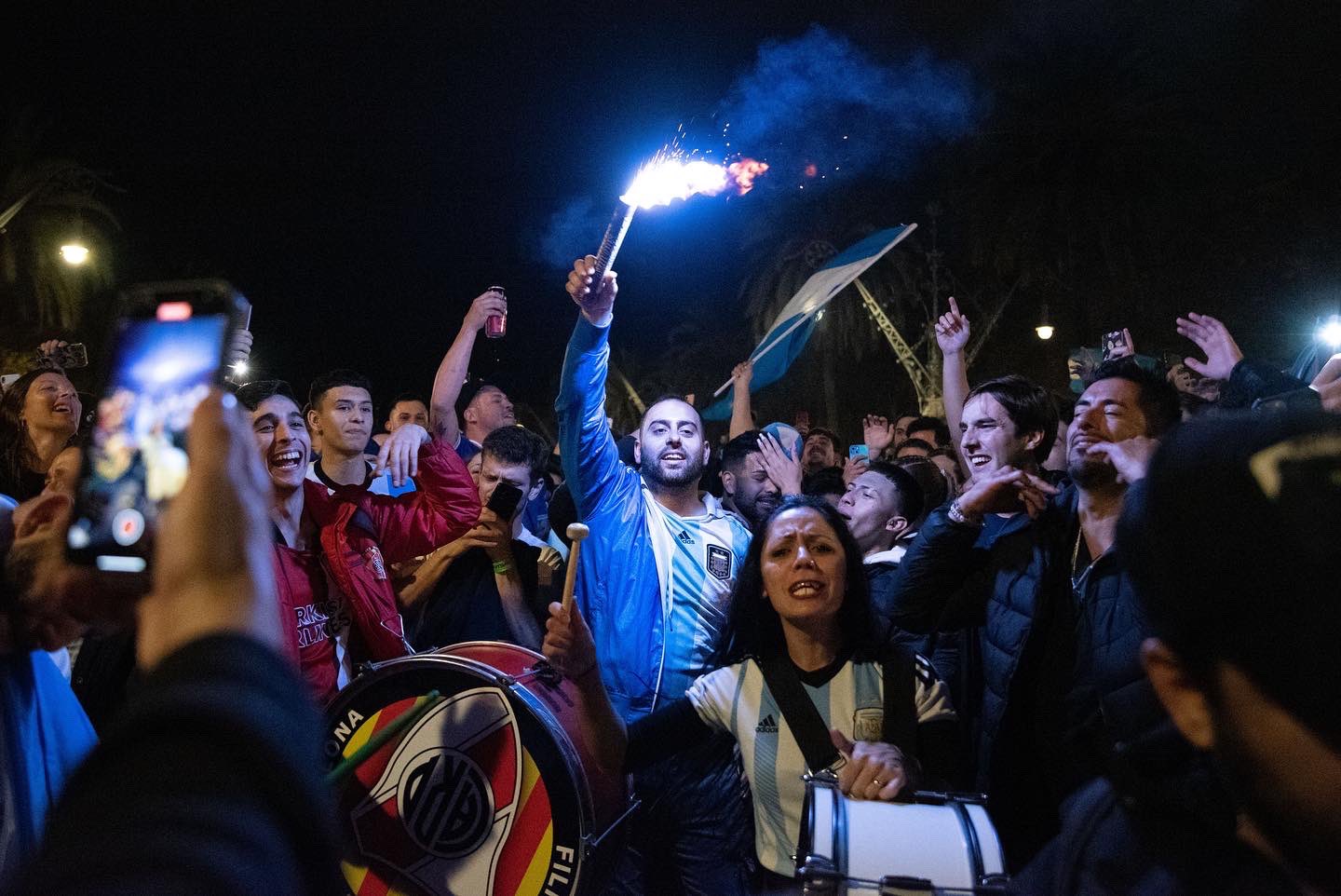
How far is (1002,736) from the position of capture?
3.66 metres

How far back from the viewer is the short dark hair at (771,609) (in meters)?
3.53

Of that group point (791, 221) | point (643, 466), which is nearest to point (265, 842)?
point (643, 466)

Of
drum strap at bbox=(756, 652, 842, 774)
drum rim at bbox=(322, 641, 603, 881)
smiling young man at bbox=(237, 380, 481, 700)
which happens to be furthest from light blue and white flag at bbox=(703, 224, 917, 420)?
drum rim at bbox=(322, 641, 603, 881)

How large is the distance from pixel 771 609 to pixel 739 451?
3220 millimetres

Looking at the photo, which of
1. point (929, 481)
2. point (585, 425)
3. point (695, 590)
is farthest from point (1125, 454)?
point (929, 481)

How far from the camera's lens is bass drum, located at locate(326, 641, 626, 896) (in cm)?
348

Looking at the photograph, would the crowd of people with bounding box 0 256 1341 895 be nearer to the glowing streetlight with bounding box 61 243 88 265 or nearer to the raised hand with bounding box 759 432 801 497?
the raised hand with bounding box 759 432 801 497

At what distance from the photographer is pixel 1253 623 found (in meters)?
1.02

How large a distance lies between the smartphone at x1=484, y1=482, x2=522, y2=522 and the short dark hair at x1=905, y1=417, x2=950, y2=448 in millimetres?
5019

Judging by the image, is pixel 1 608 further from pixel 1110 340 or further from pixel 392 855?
pixel 1110 340

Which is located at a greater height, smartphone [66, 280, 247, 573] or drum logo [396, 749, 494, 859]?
smartphone [66, 280, 247, 573]

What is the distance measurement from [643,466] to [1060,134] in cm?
1921

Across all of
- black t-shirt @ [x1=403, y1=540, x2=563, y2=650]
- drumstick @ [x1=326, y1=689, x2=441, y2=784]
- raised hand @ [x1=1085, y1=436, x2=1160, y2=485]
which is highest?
black t-shirt @ [x1=403, y1=540, x2=563, y2=650]

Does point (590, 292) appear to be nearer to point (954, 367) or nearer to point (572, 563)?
point (572, 563)
